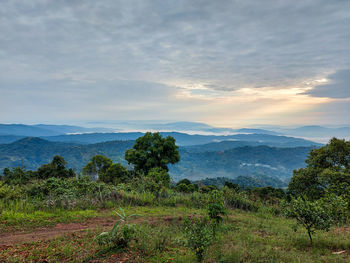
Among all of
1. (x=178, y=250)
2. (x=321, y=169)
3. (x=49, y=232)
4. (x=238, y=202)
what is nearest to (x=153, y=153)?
(x=238, y=202)

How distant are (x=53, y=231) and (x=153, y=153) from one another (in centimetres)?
1881

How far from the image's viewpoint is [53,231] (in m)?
6.61

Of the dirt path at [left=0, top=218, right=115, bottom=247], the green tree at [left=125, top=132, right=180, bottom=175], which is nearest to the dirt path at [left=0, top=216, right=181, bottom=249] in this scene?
the dirt path at [left=0, top=218, right=115, bottom=247]

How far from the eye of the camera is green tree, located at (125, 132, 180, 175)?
981 inches

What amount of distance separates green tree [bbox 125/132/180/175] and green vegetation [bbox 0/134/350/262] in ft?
39.2

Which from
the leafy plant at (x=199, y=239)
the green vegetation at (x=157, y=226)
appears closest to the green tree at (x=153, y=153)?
the green vegetation at (x=157, y=226)

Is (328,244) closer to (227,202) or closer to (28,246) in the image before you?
(227,202)

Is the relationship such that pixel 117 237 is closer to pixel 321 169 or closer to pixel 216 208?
pixel 216 208

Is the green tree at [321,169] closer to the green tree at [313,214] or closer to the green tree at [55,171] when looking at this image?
the green tree at [313,214]

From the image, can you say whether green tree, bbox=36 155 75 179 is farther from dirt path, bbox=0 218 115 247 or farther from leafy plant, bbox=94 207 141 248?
leafy plant, bbox=94 207 141 248

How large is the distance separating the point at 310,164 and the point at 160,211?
1801 cm

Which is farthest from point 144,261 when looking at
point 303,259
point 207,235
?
point 303,259

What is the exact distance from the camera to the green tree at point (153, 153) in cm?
2491

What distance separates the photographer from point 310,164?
65.7ft
